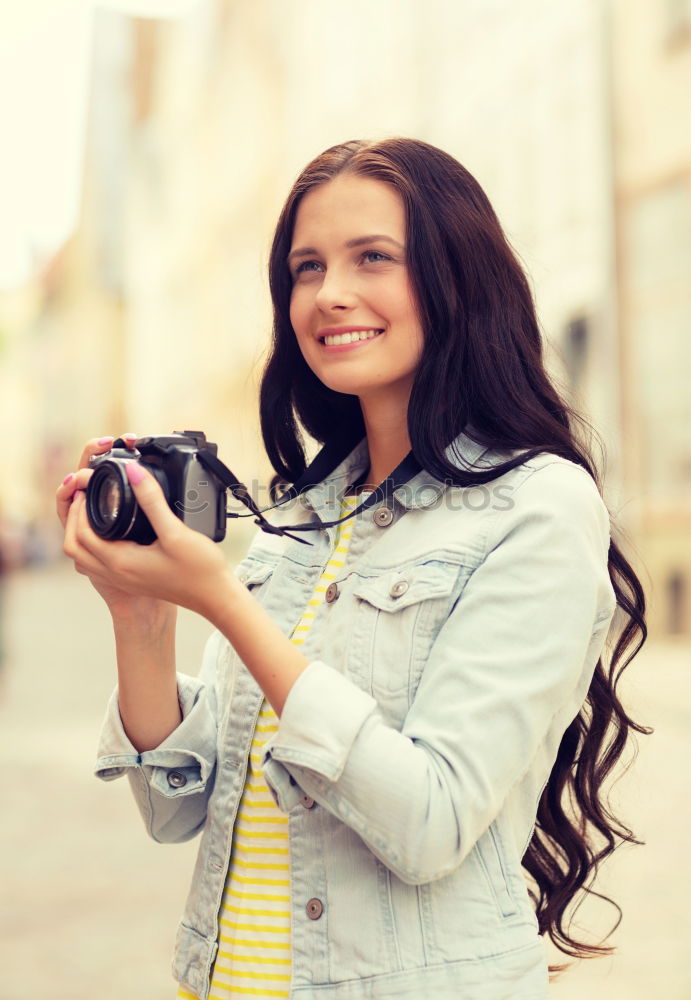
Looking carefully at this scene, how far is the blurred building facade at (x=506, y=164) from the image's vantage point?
11.3m

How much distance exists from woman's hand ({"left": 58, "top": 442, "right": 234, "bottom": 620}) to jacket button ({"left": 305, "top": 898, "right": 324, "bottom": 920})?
0.41m

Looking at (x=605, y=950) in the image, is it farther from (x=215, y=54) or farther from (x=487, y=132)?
(x=215, y=54)

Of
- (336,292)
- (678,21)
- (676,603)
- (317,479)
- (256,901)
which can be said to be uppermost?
(678,21)

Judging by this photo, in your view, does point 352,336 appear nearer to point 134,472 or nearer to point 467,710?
point 134,472

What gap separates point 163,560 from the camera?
4.85ft

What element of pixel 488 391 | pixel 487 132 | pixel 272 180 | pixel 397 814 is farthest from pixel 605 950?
pixel 272 180

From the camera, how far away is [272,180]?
2038cm

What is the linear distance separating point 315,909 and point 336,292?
2.83 feet

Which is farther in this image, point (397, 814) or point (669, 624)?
point (669, 624)

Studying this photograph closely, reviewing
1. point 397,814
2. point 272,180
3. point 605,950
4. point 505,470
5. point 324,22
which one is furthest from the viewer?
point 272,180

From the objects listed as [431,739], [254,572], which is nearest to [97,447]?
[254,572]

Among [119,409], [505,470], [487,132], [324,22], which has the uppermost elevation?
[324,22]

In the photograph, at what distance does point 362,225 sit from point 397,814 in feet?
2.76

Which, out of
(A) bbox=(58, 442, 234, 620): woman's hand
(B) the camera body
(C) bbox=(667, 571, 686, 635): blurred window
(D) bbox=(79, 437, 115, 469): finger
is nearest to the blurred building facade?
(C) bbox=(667, 571, 686, 635): blurred window
